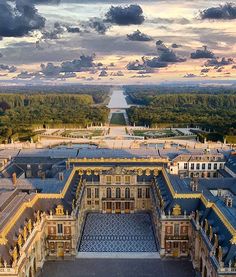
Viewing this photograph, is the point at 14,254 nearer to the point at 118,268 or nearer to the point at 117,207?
the point at 118,268

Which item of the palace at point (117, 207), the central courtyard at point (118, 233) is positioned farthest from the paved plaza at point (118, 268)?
the central courtyard at point (118, 233)

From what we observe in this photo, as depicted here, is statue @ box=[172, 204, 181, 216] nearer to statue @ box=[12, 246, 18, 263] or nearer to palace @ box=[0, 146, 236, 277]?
palace @ box=[0, 146, 236, 277]

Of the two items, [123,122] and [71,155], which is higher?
[71,155]

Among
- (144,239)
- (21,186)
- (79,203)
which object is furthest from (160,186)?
(21,186)

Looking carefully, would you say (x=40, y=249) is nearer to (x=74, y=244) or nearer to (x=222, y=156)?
(x=74, y=244)

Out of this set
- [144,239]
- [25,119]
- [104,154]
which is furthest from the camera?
[25,119]

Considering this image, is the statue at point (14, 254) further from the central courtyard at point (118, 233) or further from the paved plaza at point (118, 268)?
the central courtyard at point (118, 233)
